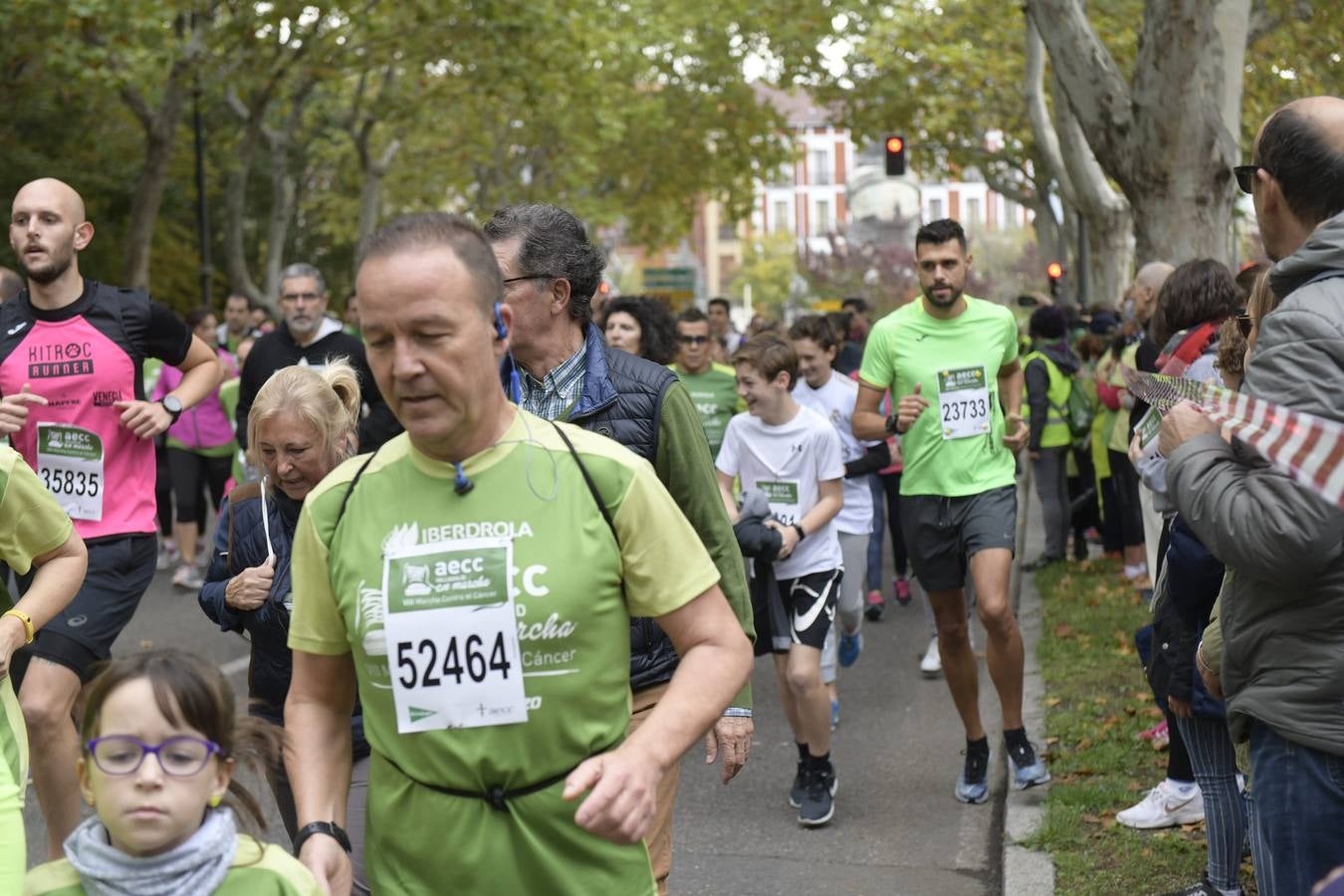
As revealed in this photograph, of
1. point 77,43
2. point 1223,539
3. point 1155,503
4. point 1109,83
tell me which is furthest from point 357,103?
point 1223,539

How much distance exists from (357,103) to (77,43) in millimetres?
8998

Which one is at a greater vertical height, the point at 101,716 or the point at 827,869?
the point at 101,716

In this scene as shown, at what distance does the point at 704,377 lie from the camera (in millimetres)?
10562

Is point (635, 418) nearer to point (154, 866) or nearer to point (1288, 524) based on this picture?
point (1288, 524)

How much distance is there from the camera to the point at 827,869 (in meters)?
6.55

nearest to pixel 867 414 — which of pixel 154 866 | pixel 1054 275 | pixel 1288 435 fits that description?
pixel 1288 435

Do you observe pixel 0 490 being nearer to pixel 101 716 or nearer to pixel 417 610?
pixel 101 716

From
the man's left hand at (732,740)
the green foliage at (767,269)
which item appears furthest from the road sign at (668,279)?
the green foliage at (767,269)

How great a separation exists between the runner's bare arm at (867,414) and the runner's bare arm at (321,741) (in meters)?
4.71

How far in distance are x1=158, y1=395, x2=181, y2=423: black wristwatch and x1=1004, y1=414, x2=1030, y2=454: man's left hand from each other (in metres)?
3.26

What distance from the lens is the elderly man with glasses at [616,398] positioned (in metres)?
4.24

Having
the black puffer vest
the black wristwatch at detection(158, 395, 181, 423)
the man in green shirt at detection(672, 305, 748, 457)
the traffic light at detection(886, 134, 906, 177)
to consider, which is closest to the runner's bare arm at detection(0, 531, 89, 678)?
the black puffer vest

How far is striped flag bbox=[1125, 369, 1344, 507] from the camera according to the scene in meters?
2.80

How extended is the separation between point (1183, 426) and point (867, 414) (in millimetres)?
4224
